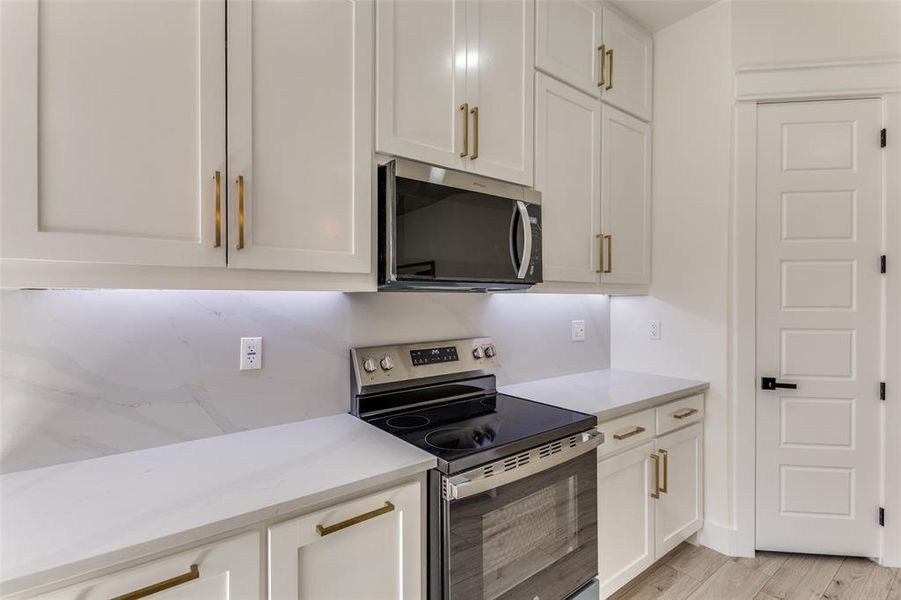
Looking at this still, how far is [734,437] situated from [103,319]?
9.00 feet

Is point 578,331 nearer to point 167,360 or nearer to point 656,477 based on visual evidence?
point 656,477

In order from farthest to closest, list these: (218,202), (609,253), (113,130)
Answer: (609,253), (218,202), (113,130)

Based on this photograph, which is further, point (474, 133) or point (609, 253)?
point (609, 253)

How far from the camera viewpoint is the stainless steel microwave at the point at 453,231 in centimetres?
148

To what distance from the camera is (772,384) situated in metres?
2.27

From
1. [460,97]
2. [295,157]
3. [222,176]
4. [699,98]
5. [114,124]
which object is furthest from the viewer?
[699,98]

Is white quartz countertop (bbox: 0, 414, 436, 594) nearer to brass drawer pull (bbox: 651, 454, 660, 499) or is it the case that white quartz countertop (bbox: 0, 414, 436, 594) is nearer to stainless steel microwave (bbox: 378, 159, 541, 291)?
stainless steel microwave (bbox: 378, 159, 541, 291)

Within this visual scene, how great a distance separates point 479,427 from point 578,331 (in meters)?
1.23

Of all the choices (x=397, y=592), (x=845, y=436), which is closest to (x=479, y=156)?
(x=397, y=592)

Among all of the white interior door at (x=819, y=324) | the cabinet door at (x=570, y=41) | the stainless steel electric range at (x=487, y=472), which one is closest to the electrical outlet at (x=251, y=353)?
the stainless steel electric range at (x=487, y=472)

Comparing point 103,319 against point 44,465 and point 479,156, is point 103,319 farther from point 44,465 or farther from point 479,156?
point 479,156

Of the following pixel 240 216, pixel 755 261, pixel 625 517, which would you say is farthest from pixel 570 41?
pixel 625 517

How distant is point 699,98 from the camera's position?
243cm

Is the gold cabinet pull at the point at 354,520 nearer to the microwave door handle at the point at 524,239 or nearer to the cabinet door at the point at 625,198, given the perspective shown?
the microwave door handle at the point at 524,239
